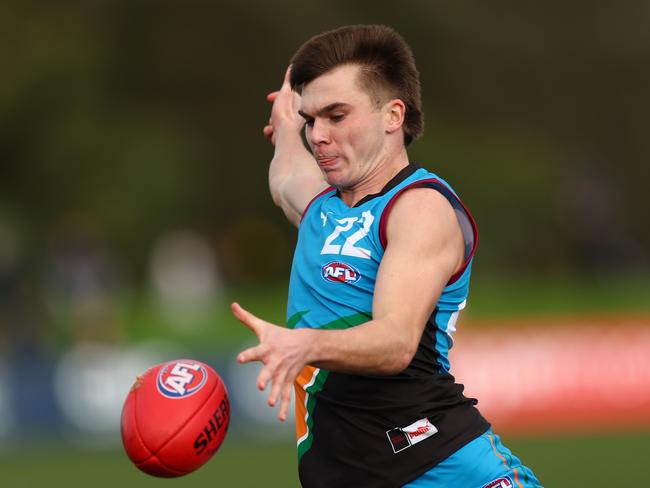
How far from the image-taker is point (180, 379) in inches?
219

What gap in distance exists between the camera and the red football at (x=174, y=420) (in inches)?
212

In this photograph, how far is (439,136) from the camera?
39.3 meters

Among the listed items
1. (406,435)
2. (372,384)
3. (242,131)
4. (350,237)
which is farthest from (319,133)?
(242,131)

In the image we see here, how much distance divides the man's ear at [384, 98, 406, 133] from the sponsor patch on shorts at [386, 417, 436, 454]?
3.83 feet

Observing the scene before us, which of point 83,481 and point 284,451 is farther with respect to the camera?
point 284,451

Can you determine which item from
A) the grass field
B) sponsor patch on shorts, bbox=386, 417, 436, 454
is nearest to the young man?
sponsor patch on shorts, bbox=386, 417, 436, 454

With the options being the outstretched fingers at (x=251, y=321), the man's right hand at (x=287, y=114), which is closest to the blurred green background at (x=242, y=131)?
the man's right hand at (x=287, y=114)

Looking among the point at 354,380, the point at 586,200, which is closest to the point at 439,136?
the point at 586,200

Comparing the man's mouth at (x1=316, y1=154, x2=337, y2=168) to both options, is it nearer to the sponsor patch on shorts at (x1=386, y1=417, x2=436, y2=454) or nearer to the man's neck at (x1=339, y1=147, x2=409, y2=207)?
the man's neck at (x1=339, y1=147, x2=409, y2=207)

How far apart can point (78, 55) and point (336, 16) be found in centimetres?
814

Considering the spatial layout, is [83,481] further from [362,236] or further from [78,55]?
[78,55]

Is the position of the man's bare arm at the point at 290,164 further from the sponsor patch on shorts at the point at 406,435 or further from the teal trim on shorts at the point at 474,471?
the teal trim on shorts at the point at 474,471

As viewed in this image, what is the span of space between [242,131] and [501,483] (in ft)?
116

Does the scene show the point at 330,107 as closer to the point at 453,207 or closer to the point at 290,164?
the point at 453,207
